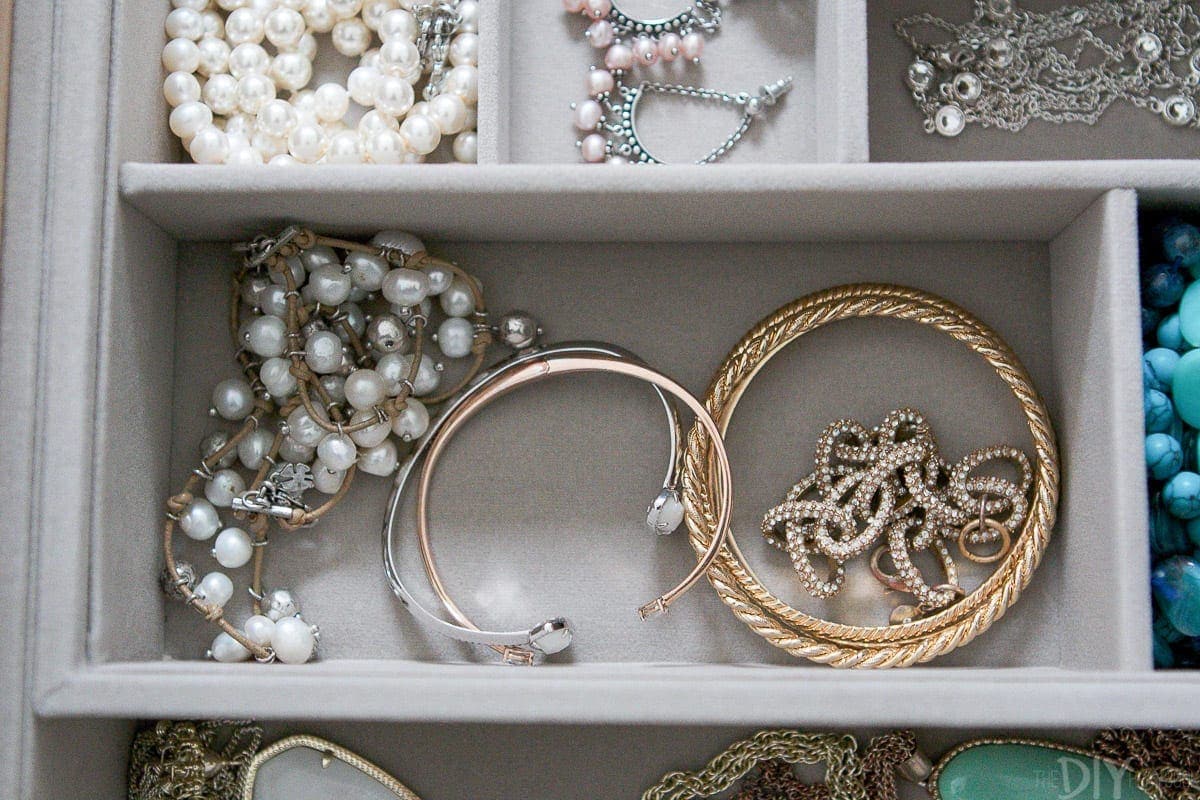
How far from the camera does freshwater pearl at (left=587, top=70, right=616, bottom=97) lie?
1036 millimetres

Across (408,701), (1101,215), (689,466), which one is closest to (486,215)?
(689,466)

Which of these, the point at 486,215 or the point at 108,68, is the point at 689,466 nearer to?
the point at 486,215

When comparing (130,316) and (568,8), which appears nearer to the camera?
(130,316)

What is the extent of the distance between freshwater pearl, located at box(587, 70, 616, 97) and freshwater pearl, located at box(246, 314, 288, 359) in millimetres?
361

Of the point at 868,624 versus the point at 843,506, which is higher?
the point at 843,506

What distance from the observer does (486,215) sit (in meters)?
0.96

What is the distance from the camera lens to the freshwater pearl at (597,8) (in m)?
1.04

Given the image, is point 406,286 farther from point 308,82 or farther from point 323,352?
point 308,82

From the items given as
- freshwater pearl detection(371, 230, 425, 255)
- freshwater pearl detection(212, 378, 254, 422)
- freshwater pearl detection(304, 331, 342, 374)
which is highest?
freshwater pearl detection(371, 230, 425, 255)

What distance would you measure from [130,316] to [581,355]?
390mm

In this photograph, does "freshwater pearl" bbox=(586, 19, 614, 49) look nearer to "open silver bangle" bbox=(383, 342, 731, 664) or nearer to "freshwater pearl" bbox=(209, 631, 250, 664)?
"open silver bangle" bbox=(383, 342, 731, 664)

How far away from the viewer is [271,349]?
1.00m

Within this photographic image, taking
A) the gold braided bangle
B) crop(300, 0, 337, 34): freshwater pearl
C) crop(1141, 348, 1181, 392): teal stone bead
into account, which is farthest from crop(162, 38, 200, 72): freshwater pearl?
crop(1141, 348, 1181, 392): teal stone bead

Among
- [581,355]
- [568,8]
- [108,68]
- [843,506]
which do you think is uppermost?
[568,8]
